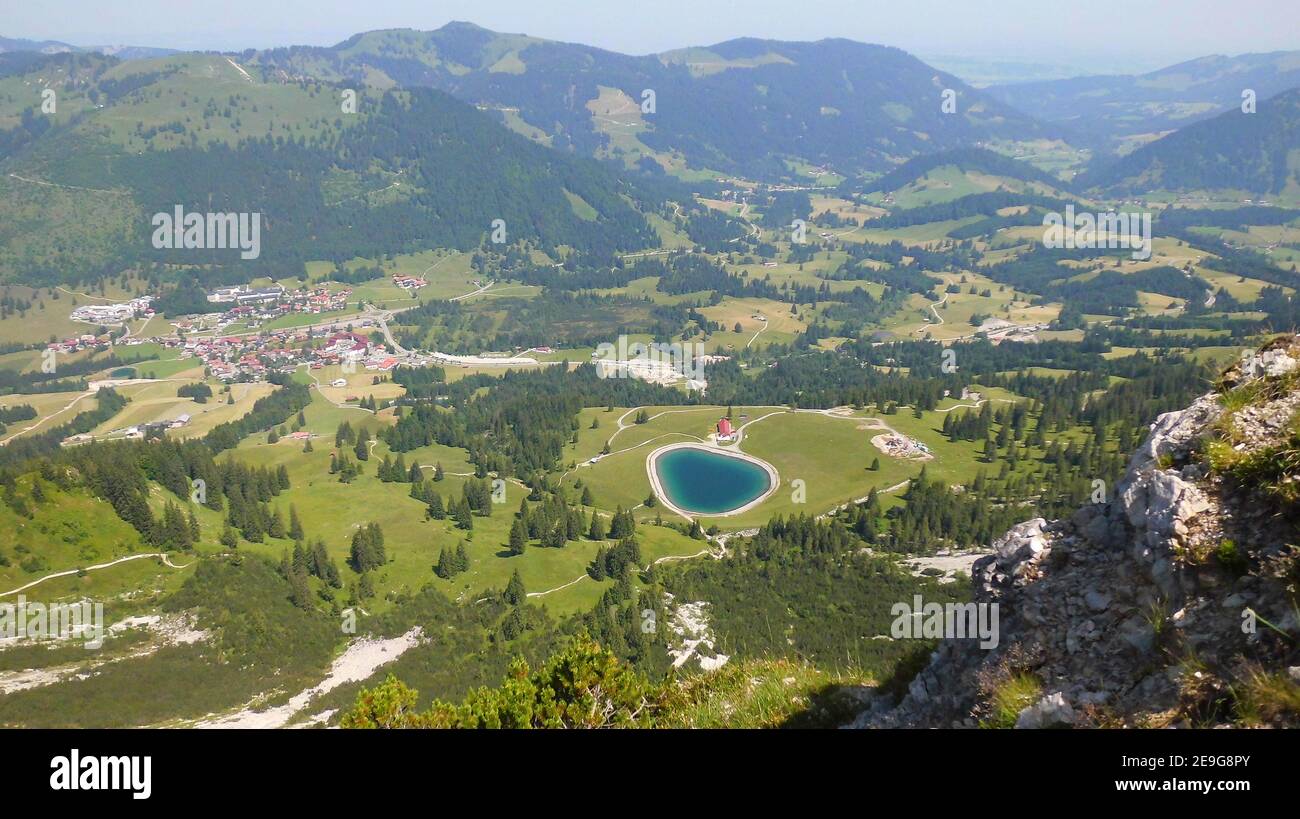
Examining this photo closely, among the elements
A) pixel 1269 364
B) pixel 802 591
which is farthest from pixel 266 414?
pixel 1269 364

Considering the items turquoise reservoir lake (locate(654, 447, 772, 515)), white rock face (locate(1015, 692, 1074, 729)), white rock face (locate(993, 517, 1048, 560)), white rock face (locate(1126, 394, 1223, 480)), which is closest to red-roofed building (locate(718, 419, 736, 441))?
turquoise reservoir lake (locate(654, 447, 772, 515))

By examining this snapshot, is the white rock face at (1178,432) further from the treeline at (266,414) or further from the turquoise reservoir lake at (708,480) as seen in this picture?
the treeline at (266,414)

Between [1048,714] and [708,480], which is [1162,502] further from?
[708,480]

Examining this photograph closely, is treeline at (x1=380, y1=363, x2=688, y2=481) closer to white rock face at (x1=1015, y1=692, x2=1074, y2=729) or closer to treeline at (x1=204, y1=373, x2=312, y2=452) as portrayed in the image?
treeline at (x1=204, y1=373, x2=312, y2=452)
